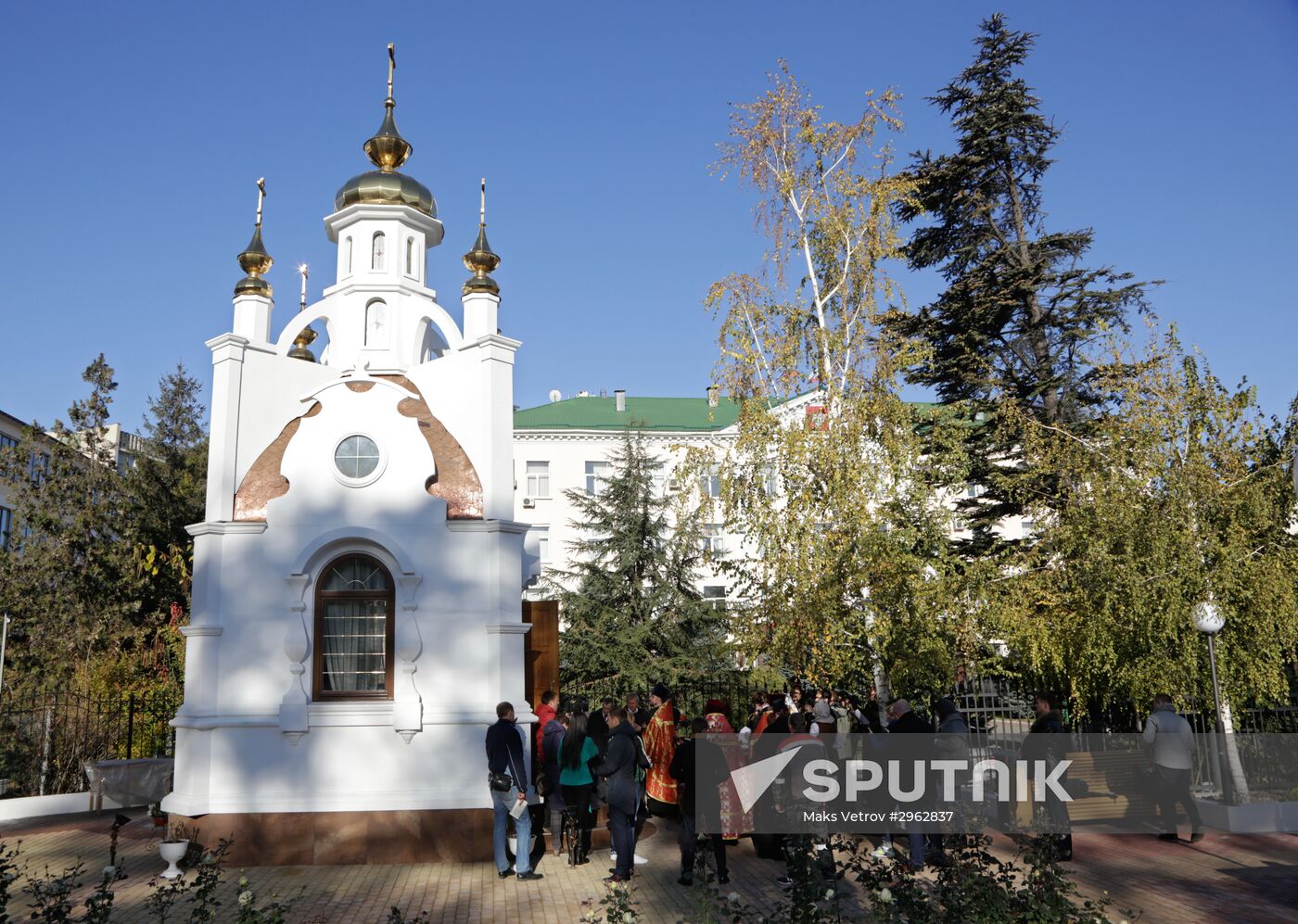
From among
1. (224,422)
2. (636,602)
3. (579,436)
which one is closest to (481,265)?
(224,422)

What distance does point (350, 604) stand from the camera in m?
11.8

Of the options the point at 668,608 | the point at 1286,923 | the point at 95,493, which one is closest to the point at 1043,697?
the point at 1286,923

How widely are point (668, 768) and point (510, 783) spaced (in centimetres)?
249

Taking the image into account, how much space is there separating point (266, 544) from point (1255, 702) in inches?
558

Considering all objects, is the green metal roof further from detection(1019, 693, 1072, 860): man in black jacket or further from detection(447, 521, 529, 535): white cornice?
detection(1019, 693, 1072, 860): man in black jacket

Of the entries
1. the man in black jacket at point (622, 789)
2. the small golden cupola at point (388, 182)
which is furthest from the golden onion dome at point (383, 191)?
the man in black jacket at point (622, 789)

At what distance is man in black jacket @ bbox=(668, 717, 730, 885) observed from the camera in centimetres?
951

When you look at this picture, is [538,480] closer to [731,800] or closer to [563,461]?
[563,461]

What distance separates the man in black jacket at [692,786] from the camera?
9.51m

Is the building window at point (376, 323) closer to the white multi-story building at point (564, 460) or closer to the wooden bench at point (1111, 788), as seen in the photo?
the wooden bench at point (1111, 788)

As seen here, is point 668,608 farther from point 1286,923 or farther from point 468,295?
point 1286,923

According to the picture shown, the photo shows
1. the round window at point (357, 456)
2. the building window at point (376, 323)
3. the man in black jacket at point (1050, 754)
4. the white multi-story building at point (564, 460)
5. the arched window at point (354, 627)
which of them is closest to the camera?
the man in black jacket at point (1050, 754)

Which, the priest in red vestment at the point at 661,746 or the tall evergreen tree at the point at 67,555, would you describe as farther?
the tall evergreen tree at the point at 67,555

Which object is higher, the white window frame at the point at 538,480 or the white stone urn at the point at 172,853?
the white window frame at the point at 538,480
